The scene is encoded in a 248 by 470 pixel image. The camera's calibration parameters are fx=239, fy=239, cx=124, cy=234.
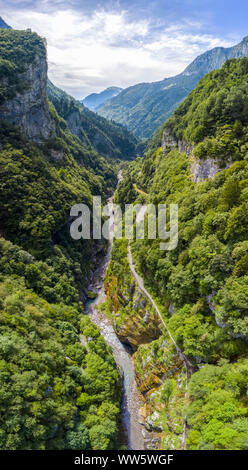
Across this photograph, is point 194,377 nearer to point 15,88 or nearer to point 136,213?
point 136,213

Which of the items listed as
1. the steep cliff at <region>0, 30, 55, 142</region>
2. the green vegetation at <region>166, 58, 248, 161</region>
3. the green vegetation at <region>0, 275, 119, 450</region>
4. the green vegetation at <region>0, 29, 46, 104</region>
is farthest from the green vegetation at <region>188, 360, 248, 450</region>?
the green vegetation at <region>0, 29, 46, 104</region>

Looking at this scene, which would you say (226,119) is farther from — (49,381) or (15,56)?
(15,56)

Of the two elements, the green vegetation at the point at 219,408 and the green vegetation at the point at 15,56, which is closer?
the green vegetation at the point at 219,408

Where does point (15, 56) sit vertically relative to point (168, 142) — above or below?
above

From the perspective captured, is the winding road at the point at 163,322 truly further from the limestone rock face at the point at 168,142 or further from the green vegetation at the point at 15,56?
the green vegetation at the point at 15,56

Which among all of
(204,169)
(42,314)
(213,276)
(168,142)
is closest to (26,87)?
(168,142)

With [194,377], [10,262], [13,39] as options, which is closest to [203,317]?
[194,377]

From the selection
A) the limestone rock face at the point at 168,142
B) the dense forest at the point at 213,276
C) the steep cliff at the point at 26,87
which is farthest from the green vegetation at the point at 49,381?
the limestone rock face at the point at 168,142
